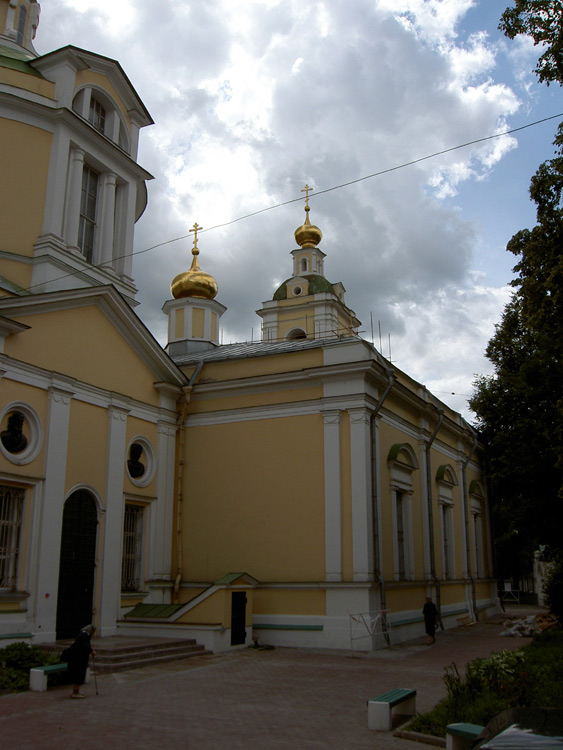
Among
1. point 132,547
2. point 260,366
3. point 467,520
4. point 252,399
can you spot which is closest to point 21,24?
point 260,366

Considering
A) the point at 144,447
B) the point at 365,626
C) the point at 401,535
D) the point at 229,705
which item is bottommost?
the point at 229,705

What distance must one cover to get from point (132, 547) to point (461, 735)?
37.8 ft

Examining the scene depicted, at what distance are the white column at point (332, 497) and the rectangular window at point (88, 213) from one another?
7018mm

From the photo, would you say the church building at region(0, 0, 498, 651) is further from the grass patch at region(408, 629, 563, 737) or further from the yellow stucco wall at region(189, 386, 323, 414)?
the grass patch at region(408, 629, 563, 737)

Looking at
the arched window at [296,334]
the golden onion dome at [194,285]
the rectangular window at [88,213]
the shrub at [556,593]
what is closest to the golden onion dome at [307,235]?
the arched window at [296,334]

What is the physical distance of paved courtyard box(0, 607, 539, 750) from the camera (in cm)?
730

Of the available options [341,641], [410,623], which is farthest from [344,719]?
[410,623]

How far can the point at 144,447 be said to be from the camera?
1697 centimetres

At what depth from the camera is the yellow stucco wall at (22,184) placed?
612 inches

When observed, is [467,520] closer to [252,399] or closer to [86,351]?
[252,399]

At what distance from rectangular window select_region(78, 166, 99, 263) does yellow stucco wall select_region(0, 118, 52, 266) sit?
1.36 m

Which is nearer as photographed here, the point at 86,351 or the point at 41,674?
the point at 41,674

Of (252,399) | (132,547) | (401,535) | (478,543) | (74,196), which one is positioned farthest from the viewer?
(478,543)

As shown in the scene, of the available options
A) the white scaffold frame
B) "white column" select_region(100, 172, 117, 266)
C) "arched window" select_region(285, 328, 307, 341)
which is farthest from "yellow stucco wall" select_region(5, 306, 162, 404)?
"arched window" select_region(285, 328, 307, 341)
